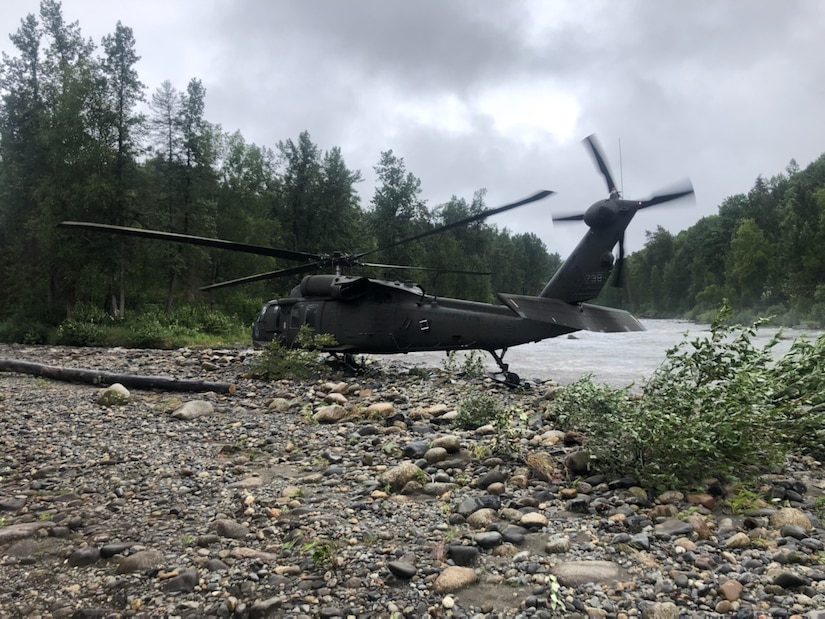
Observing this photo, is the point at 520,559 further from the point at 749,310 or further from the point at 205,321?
the point at 749,310

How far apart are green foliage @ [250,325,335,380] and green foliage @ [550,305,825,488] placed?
7.73m

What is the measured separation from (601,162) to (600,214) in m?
1.22

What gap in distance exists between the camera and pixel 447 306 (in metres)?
12.4

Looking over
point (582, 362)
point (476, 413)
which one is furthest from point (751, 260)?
point (476, 413)

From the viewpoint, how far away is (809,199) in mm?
49656

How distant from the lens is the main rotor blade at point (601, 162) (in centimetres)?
1087

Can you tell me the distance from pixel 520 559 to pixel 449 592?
0.64 metres

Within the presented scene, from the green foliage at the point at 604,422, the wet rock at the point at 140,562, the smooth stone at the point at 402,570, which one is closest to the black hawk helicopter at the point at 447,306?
the green foliage at the point at 604,422

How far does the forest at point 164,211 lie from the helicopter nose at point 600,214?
29.5 ft

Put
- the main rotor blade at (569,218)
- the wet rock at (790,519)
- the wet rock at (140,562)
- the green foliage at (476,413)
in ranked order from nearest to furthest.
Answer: the wet rock at (140,562)
the wet rock at (790,519)
the green foliage at (476,413)
the main rotor blade at (569,218)

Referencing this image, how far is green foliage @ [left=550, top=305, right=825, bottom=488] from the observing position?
4844 mm

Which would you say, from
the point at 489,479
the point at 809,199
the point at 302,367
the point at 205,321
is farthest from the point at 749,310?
the point at 489,479

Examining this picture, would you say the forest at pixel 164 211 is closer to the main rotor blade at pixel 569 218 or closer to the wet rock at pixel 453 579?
the main rotor blade at pixel 569 218

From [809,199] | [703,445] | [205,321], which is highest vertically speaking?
[809,199]
